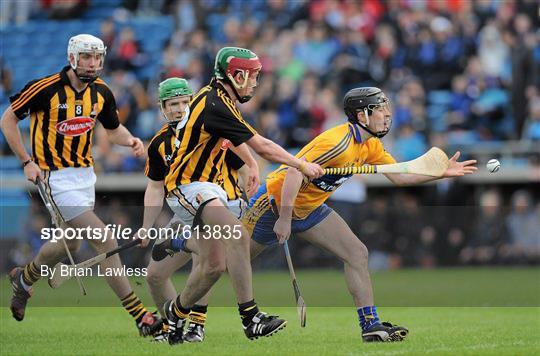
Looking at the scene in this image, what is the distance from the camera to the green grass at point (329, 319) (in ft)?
27.7

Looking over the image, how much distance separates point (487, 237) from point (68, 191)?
895cm

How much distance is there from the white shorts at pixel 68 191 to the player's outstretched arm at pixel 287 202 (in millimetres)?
1963

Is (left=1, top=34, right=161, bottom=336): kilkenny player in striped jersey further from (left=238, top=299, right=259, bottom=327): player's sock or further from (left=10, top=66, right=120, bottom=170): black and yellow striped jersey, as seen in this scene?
(left=238, top=299, right=259, bottom=327): player's sock

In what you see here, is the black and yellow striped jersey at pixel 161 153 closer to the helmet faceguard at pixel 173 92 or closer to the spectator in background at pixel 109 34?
the helmet faceguard at pixel 173 92

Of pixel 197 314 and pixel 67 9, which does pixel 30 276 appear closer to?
pixel 197 314

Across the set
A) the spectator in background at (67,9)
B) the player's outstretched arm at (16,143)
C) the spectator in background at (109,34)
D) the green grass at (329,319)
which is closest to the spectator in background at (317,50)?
the spectator in background at (109,34)

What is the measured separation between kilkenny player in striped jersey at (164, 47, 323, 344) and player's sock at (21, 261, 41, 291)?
5.69 feet

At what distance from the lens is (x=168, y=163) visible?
9461 millimetres

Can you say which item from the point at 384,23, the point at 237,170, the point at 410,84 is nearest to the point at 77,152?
the point at 237,170

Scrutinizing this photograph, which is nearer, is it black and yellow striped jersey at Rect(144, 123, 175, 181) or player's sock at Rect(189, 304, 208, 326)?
player's sock at Rect(189, 304, 208, 326)

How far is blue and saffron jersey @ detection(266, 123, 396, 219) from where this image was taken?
29.3 feet

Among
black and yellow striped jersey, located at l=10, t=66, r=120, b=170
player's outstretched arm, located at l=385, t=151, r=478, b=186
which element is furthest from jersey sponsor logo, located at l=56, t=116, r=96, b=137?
player's outstretched arm, located at l=385, t=151, r=478, b=186

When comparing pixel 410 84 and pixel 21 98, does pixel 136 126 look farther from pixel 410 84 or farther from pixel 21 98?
pixel 21 98

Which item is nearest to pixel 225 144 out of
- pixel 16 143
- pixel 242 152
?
pixel 242 152
